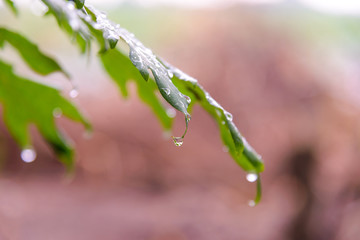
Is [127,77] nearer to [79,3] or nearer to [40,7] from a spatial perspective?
[40,7]

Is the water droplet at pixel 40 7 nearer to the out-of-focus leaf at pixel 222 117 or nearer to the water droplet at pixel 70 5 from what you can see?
the water droplet at pixel 70 5

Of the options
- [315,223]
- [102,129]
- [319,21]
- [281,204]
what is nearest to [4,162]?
[102,129]

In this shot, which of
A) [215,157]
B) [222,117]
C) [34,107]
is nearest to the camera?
[222,117]

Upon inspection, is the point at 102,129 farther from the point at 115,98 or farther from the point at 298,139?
the point at 298,139

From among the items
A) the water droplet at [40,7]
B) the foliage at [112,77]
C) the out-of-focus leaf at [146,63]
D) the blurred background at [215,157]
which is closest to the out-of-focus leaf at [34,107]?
the foliage at [112,77]

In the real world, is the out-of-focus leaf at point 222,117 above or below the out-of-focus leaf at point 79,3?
below

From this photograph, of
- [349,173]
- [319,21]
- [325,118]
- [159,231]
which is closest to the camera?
[349,173]

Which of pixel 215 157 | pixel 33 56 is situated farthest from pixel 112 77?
pixel 215 157
